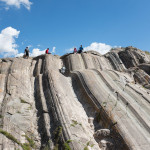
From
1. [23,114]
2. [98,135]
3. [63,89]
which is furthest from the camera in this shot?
[63,89]

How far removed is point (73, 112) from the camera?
1106 cm

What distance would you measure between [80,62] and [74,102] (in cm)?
913

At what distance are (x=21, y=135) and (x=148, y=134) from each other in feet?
23.6

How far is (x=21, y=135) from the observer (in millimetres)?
8961

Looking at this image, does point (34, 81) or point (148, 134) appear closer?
point (148, 134)

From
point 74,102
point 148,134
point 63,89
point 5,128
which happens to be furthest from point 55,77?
point 148,134

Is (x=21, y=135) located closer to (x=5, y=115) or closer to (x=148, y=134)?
(x=5, y=115)

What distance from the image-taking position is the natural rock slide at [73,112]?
28.8ft

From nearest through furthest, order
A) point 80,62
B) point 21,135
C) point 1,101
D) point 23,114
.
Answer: point 21,135, point 23,114, point 1,101, point 80,62

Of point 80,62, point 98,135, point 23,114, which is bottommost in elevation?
point 98,135

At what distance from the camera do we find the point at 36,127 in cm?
992

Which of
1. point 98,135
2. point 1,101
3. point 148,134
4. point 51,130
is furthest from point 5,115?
point 148,134

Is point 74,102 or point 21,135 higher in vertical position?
point 74,102

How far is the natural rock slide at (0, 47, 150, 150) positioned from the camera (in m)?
8.77
